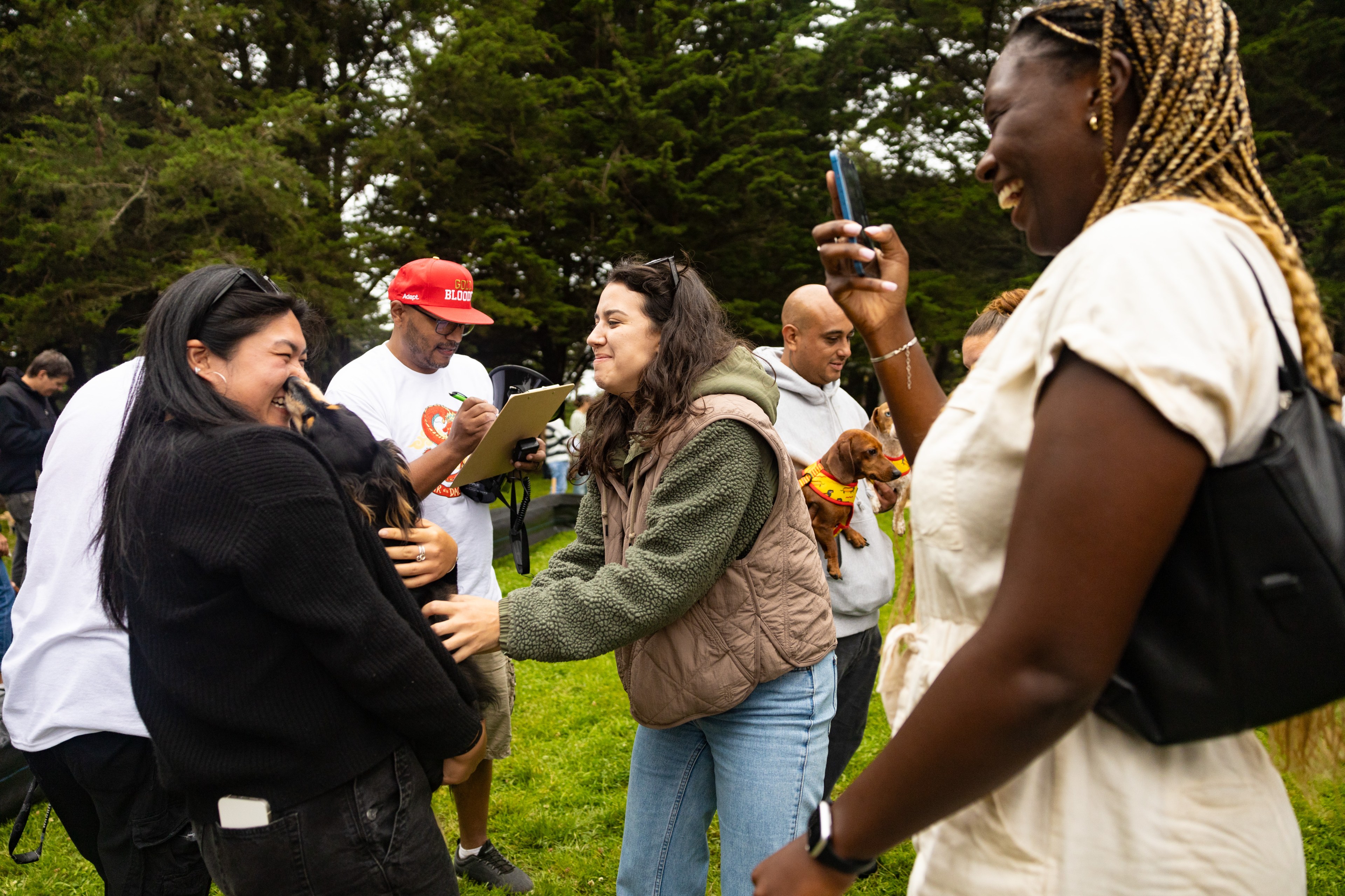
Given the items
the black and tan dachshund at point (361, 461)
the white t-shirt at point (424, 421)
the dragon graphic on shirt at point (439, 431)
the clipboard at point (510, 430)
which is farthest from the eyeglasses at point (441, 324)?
the black and tan dachshund at point (361, 461)

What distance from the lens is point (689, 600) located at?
2.19m

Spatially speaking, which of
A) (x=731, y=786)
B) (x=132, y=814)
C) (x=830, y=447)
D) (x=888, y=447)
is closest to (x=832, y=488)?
(x=830, y=447)

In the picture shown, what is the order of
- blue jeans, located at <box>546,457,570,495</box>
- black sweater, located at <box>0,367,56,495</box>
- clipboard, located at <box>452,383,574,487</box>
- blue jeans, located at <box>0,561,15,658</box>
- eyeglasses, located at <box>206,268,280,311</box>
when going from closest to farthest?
eyeglasses, located at <box>206,268,280,311</box>, clipboard, located at <box>452,383,574,487</box>, blue jeans, located at <box>0,561,15,658</box>, black sweater, located at <box>0,367,56,495</box>, blue jeans, located at <box>546,457,570,495</box>

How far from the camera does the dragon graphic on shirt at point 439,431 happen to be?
12.7ft

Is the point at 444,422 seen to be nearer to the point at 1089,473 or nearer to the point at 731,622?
the point at 731,622

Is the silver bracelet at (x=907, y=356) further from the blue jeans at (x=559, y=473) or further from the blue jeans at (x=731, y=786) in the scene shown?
the blue jeans at (x=559, y=473)

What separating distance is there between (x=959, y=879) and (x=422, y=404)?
3361 mm

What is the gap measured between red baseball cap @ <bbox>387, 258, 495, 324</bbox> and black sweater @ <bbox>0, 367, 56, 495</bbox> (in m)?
6.28

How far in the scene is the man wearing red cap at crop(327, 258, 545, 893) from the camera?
3875 millimetres

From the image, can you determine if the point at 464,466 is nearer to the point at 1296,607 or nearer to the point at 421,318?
the point at 421,318

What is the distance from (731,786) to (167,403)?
169 centimetres

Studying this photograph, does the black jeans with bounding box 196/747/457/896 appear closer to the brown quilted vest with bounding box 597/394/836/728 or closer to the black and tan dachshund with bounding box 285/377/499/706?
the black and tan dachshund with bounding box 285/377/499/706

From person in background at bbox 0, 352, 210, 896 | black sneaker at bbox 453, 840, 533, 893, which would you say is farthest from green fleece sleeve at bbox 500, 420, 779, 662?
black sneaker at bbox 453, 840, 533, 893

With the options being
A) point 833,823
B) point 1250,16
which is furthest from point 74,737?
point 1250,16
